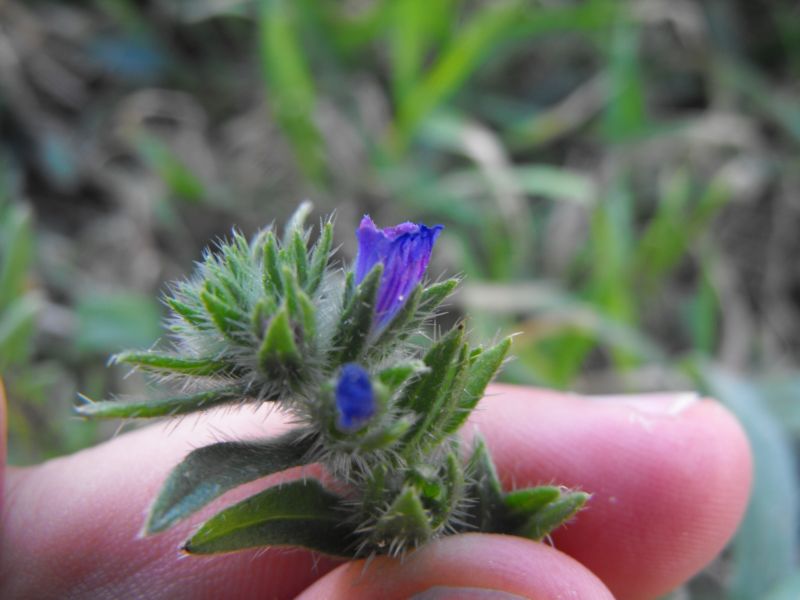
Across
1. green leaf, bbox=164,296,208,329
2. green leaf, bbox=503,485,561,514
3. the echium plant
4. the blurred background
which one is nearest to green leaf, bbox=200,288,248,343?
the echium plant

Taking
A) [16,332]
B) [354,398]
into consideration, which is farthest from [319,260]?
[16,332]

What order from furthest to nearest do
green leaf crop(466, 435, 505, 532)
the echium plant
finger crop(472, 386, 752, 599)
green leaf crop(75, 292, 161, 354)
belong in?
green leaf crop(75, 292, 161, 354)
finger crop(472, 386, 752, 599)
green leaf crop(466, 435, 505, 532)
the echium plant

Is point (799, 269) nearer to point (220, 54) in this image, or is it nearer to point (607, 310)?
point (607, 310)

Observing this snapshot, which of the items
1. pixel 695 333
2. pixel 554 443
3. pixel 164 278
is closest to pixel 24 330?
pixel 164 278

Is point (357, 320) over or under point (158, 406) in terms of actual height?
over

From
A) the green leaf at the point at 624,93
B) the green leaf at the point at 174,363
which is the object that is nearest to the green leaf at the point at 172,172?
the green leaf at the point at 624,93

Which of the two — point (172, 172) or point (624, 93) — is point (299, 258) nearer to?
point (172, 172)

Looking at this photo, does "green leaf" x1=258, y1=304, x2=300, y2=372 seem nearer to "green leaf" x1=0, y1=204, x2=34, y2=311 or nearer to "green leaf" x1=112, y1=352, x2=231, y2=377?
"green leaf" x1=112, y1=352, x2=231, y2=377
